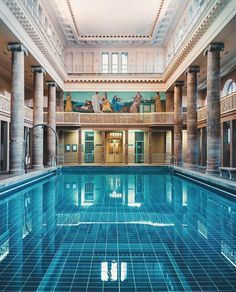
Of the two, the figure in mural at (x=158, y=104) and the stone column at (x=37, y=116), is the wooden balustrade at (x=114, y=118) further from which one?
the stone column at (x=37, y=116)

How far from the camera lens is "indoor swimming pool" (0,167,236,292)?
4184mm

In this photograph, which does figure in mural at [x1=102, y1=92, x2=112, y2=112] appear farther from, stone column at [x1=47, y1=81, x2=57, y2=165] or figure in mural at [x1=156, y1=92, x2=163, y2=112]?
stone column at [x1=47, y1=81, x2=57, y2=165]

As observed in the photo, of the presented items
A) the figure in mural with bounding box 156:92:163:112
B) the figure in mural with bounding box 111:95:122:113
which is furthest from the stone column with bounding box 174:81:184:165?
the figure in mural with bounding box 111:95:122:113

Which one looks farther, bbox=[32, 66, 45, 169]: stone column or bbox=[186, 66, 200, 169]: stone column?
bbox=[186, 66, 200, 169]: stone column

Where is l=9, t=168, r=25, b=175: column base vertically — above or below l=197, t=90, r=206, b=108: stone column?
below

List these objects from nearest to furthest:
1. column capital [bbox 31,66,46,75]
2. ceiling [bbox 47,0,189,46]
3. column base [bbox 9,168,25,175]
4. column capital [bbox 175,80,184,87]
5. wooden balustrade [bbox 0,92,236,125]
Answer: column base [bbox 9,168,25,175], column capital [bbox 31,66,46,75], ceiling [bbox 47,0,189,46], column capital [bbox 175,80,184,87], wooden balustrade [bbox 0,92,236,125]

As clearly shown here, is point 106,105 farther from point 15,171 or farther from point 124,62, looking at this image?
point 15,171

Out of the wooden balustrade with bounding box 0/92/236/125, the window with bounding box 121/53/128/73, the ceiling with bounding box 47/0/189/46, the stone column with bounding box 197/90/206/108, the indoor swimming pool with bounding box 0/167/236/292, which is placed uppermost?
the ceiling with bounding box 47/0/189/46

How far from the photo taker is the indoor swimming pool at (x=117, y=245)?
4.18 metres

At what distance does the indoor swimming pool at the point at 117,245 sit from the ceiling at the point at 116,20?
16.7m

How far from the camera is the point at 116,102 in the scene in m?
31.6

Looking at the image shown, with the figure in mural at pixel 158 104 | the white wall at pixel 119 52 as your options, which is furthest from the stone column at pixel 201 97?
the white wall at pixel 119 52

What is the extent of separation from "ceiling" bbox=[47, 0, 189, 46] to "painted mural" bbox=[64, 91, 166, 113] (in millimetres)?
4686

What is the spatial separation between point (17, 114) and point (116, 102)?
16187mm
